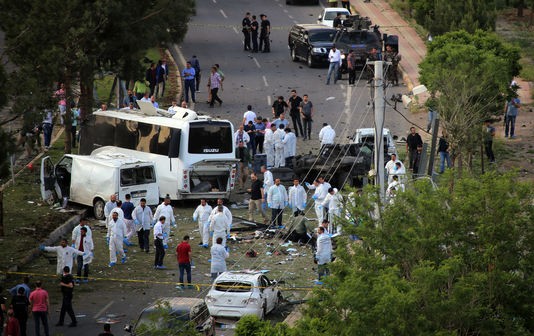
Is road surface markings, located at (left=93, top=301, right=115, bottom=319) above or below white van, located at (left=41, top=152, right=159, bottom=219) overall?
below

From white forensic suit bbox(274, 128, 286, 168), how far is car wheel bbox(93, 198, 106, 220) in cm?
620

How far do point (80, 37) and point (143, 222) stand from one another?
8486 millimetres

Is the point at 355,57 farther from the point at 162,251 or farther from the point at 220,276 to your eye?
the point at 220,276

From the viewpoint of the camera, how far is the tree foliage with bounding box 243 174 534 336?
20859 mm

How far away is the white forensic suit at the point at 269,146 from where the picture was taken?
3997 cm

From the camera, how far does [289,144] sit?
40094mm

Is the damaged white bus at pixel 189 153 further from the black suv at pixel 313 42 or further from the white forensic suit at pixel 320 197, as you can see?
the black suv at pixel 313 42

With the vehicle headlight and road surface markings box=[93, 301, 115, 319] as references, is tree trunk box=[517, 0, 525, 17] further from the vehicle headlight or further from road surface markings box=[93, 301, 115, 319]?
the vehicle headlight

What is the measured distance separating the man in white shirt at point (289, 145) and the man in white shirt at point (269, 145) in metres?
0.40

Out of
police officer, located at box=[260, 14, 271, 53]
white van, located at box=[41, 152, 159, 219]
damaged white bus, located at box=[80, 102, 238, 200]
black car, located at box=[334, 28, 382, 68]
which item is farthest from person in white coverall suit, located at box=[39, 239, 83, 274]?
police officer, located at box=[260, 14, 271, 53]

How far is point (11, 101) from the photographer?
94.5 feet

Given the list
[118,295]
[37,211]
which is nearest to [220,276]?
[118,295]

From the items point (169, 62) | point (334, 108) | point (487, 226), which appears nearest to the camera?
point (487, 226)

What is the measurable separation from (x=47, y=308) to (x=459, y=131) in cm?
1564
